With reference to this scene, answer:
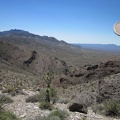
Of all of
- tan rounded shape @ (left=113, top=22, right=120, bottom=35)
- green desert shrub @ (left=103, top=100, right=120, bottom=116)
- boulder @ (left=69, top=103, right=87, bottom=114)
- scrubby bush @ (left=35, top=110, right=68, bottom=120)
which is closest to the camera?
tan rounded shape @ (left=113, top=22, right=120, bottom=35)

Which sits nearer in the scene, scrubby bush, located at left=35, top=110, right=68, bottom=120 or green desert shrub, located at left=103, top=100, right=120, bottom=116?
scrubby bush, located at left=35, top=110, right=68, bottom=120

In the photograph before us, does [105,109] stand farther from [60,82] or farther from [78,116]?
[60,82]

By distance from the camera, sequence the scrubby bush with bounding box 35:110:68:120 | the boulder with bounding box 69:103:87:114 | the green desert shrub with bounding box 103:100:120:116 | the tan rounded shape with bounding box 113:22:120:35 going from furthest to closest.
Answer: the boulder with bounding box 69:103:87:114
the green desert shrub with bounding box 103:100:120:116
the scrubby bush with bounding box 35:110:68:120
the tan rounded shape with bounding box 113:22:120:35

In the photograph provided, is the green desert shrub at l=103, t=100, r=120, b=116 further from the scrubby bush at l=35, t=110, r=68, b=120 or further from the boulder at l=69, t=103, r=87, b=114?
the scrubby bush at l=35, t=110, r=68, b=120

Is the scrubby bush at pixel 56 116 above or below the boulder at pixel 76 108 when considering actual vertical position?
above

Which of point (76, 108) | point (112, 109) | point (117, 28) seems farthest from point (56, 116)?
point (117, 28)

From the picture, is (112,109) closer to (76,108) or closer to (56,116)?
(76,108)

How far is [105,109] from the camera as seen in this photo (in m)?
10.5

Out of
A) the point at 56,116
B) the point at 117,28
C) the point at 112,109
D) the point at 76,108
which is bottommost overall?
the point at 76,108

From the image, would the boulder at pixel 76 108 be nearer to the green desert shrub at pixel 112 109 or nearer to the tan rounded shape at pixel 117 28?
the green desert shrub at pixel 112 109

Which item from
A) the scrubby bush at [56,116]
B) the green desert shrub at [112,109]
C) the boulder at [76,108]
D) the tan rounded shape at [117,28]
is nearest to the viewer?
the tan rounded shape at [117,28]

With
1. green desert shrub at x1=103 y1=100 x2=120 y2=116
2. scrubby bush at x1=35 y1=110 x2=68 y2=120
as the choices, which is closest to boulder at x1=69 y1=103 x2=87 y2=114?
green desert shrub at x1=103 y1=100 x2=120 y2=116

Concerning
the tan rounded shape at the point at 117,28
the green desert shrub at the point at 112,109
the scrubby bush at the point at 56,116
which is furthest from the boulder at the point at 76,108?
the tan rounded shape at the point at 117,28

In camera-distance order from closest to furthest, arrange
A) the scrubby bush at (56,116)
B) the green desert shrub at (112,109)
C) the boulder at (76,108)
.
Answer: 1. the scrubby bush at (56,116)
2. the green desert shrub at (112,109)
3. the boulder at (76,108)
